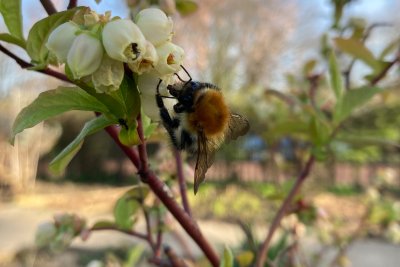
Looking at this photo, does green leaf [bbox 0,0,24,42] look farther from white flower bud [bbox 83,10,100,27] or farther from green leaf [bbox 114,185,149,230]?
green leaf [bbox 114,185,149,230]

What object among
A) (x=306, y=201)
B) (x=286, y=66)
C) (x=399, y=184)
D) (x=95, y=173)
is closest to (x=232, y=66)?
(x=286, y=66)

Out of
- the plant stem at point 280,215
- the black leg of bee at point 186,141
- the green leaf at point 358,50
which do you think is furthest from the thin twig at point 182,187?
the green leaf at point 358,50

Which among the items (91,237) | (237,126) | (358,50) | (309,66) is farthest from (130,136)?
(91,237)

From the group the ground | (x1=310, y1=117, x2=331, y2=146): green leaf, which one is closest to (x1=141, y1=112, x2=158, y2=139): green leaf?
(x1=310, y1=117, x2=331, y2=146): green leaf

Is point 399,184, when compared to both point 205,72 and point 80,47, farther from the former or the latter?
point 80,47

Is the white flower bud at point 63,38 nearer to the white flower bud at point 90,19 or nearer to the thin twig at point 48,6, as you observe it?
the white flower bud at point 90,19

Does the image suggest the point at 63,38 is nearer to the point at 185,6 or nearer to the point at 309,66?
the point at 185,6

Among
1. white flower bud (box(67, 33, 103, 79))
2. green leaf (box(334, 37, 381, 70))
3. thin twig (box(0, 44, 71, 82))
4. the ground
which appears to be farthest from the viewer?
the ground
